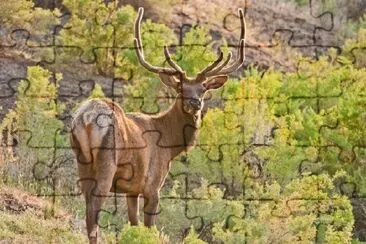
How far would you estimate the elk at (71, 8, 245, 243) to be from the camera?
11805mm

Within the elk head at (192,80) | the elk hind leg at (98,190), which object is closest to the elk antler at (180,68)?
the elk head at (192,80)

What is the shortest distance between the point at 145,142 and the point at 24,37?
7.64 meters

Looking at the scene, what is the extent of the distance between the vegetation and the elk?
49 centimetres

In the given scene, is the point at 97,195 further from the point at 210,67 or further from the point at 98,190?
the point at 210,67

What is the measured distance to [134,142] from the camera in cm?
1252

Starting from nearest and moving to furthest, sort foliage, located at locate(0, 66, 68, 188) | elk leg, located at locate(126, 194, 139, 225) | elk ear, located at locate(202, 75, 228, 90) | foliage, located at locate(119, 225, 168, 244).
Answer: foliage, located at locate(119, 225, 168, 244)
elk leg, located at locate(126, 194, 139, 225)
elk ear, located at locate(202, 75, 228, 90)
foliage, located at locate(0, 66, 68, 188)

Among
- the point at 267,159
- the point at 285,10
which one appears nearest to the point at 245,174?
the point at 267,159

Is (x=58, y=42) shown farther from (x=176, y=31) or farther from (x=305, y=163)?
(x=305, y=163)

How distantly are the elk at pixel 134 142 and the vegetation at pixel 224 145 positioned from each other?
1.62 feet

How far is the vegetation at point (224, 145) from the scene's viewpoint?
13844 millimetres

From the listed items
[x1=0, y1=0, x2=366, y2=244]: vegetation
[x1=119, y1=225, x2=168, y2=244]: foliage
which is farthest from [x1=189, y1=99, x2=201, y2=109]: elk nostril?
[x1=119, y1=225, x2=168, y2=244]: foliage

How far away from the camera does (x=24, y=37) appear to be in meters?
20.2

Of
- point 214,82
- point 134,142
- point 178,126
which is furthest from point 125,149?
point 214,82

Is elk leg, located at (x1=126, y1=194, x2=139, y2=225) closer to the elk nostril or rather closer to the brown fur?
the brown fur
